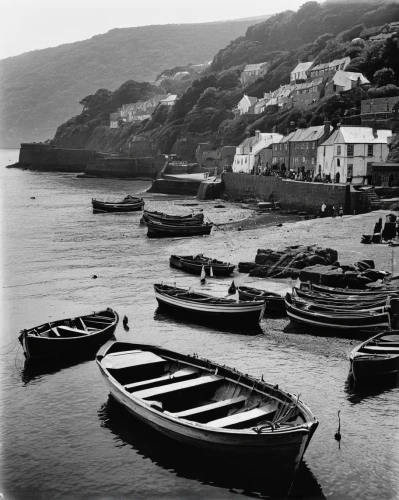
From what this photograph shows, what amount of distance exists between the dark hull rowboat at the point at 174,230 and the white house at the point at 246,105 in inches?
2955

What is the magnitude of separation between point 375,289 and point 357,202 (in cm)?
2765

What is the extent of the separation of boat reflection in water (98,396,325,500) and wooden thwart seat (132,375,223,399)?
1.00 meters

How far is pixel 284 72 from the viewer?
139125mm

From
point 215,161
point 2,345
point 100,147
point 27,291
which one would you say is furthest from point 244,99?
point 2,345

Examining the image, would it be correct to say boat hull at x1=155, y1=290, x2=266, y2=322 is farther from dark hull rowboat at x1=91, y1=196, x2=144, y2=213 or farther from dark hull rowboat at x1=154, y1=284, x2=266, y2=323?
dark hull rowboat at x1=91, y1=196, x2=144, y2=213

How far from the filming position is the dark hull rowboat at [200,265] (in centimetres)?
3638

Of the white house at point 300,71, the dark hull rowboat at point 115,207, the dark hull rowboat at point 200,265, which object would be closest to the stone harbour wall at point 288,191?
the dark hull rowboat at point 115,207

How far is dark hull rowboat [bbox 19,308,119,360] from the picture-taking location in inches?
941

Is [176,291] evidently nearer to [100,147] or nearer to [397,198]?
[397,198]

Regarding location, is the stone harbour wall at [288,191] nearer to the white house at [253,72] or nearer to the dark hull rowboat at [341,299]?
the dark hull rowboat at [341,299]

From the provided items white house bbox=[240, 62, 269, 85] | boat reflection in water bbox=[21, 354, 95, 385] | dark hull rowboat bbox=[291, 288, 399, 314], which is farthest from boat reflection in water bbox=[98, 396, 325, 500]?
white house bbox=[240, 62, 269, 85]

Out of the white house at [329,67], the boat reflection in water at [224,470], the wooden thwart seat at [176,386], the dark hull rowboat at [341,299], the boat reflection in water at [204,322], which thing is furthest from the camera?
the white house at [329,67]

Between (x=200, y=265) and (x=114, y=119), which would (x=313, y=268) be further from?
(x=114, y=119)

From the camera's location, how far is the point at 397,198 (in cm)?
Result: 5575
